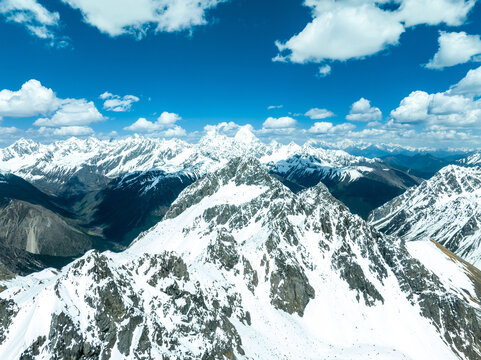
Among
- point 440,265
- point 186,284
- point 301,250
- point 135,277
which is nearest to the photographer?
point 135,277

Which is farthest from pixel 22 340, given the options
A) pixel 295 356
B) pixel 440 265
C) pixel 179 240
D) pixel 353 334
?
pixel 440 265

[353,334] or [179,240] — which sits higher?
[179,240]

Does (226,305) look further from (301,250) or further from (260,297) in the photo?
(301,250)

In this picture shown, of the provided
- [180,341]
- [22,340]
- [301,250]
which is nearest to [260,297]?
[301,250]

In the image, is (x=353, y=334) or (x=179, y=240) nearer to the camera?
(x=353, y=334)

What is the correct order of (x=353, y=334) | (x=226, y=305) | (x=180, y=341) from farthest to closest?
(x=353, y=334) → (x=226, y=305) → (x=180, y=341)

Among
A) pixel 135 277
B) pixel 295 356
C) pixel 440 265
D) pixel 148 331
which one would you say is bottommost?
pixel 295 356
